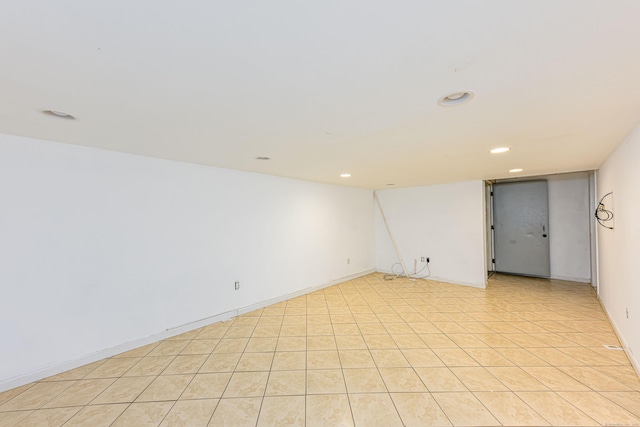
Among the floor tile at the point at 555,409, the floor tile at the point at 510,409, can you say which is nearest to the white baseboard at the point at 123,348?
the floor tile at the point at 510,409

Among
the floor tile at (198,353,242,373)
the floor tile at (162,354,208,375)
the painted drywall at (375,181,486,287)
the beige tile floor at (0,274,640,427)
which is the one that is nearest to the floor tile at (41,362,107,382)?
the beige tile floor at (0,274,640,427)

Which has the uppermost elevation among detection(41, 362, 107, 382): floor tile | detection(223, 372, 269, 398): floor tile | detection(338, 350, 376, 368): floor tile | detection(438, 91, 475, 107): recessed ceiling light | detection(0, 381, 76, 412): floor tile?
detection(438, 91, 475, 107): recessed ceiling light

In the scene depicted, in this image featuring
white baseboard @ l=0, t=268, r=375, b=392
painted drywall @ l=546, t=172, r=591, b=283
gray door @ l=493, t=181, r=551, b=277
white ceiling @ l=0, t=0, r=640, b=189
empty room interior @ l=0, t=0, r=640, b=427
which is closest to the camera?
white ceiling @ l=0, t=0, r=640, b=189

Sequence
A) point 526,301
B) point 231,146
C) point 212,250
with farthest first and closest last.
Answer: point 526,301, point 212,250, point 231,146

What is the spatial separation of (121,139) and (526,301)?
561cm

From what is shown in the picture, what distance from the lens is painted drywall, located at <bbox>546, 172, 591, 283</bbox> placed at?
4.83 meters

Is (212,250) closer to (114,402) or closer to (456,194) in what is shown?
(114,402)

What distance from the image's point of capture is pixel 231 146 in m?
2.40

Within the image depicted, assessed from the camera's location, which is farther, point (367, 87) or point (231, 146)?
point (231, 146)

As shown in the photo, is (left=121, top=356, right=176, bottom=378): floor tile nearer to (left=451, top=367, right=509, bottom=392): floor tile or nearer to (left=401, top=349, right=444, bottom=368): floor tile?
(left=401, top=349, right=444, bottom=368): floor tile

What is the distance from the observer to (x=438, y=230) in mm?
5168

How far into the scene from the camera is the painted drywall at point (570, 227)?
4.83 m

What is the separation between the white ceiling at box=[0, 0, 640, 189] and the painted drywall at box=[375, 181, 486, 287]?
263cm

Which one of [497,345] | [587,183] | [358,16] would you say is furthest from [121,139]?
[587,183]
